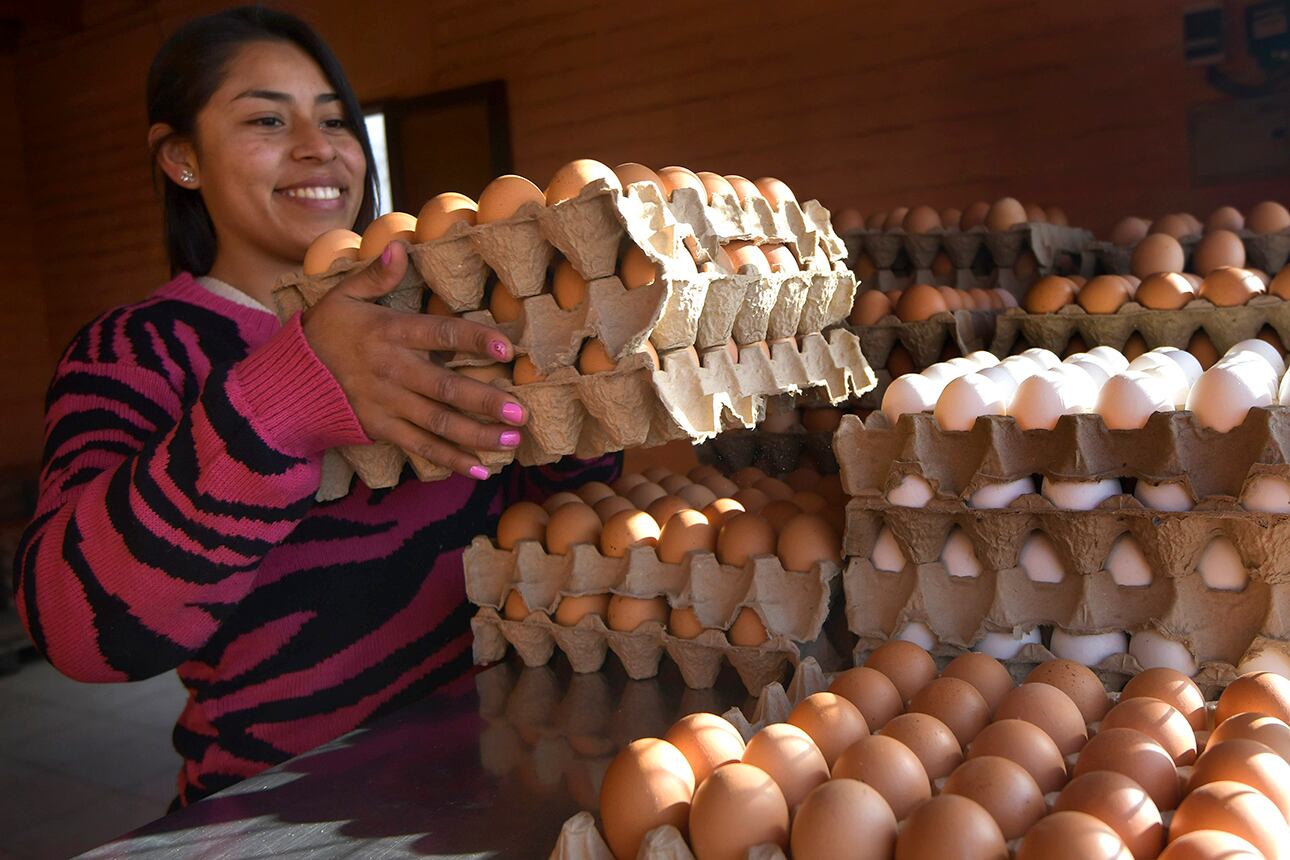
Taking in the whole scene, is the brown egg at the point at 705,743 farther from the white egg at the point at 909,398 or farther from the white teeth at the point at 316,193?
the white teeth at the point at 316,193

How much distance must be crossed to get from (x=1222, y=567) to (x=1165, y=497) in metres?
0.11

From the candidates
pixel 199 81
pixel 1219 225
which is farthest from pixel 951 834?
pixel 1219 225

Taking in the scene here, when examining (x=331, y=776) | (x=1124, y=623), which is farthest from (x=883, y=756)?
(x=331, y=776)

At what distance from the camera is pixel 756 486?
1.86 meters

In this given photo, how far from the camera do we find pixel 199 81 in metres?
1.78

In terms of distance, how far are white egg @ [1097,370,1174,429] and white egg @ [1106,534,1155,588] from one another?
14cm

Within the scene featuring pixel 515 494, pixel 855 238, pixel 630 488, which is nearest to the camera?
pixel 630 488

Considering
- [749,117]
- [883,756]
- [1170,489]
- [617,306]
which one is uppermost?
[749,117]

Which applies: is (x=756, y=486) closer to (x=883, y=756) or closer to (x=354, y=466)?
(x=354, y=466)

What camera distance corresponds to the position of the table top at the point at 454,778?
3.54 feet

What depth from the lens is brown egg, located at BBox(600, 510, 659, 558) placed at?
1.52 metres

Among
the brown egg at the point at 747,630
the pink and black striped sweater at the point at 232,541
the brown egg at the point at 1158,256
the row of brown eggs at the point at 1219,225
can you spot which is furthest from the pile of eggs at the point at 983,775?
the row of brown eggs at the point at 1219,225

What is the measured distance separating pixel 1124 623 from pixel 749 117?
3451 mm

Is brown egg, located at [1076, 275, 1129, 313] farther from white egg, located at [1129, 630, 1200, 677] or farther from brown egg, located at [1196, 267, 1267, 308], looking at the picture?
white egg, located at [1129, 630, 1200, 677]
